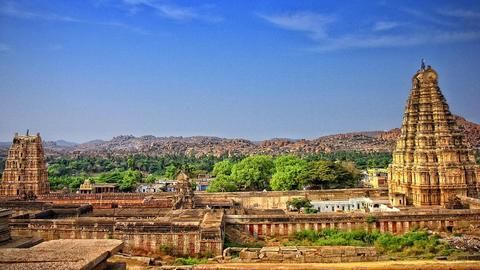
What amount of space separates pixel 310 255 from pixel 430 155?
21909mm

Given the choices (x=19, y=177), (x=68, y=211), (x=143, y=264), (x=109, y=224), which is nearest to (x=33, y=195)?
(x=19, y=177)

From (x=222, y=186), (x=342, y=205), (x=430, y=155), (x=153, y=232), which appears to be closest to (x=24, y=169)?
(x=222, y=186)

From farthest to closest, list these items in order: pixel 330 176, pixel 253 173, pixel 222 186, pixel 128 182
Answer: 1. pixel 128 182
2. pixel 253 173
3. pixel 222 186
4. pixel 330 176

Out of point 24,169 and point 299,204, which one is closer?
point 299,204

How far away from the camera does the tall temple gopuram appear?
39562mm

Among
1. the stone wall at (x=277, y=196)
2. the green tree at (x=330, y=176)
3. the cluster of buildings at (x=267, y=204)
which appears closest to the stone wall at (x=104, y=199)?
the cluster of buildings at (x=267, y=204)

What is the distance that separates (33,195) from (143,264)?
108ft

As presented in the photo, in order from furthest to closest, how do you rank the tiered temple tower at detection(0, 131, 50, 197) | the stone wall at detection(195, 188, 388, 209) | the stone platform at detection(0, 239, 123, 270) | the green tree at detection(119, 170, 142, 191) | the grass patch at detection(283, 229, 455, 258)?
the green tree at detection(119, 170, 142, 191)
the tiered temple tower at detection(0, 131, 50, 197)
the stone wall at detection(195, 188, 388, 209)
the grass patch at detection(283, 229, 455, 258)
the stone platform at detection(0, 239, 123, 270)

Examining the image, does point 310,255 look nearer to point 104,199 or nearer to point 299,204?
point 299,204

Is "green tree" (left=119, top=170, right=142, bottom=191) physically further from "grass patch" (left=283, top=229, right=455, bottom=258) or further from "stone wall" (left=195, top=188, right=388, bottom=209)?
"grass patch" (left=283, top=229, right=455, bottom=258)

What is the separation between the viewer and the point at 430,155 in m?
40.4

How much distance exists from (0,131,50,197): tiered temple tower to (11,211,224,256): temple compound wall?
24.7m

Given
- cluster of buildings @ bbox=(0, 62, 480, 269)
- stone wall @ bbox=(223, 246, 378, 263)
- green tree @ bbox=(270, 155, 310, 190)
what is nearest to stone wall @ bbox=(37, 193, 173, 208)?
cluster of buildings @ bbox=(0, 62, 480, 269)

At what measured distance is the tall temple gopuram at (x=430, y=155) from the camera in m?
39.6
